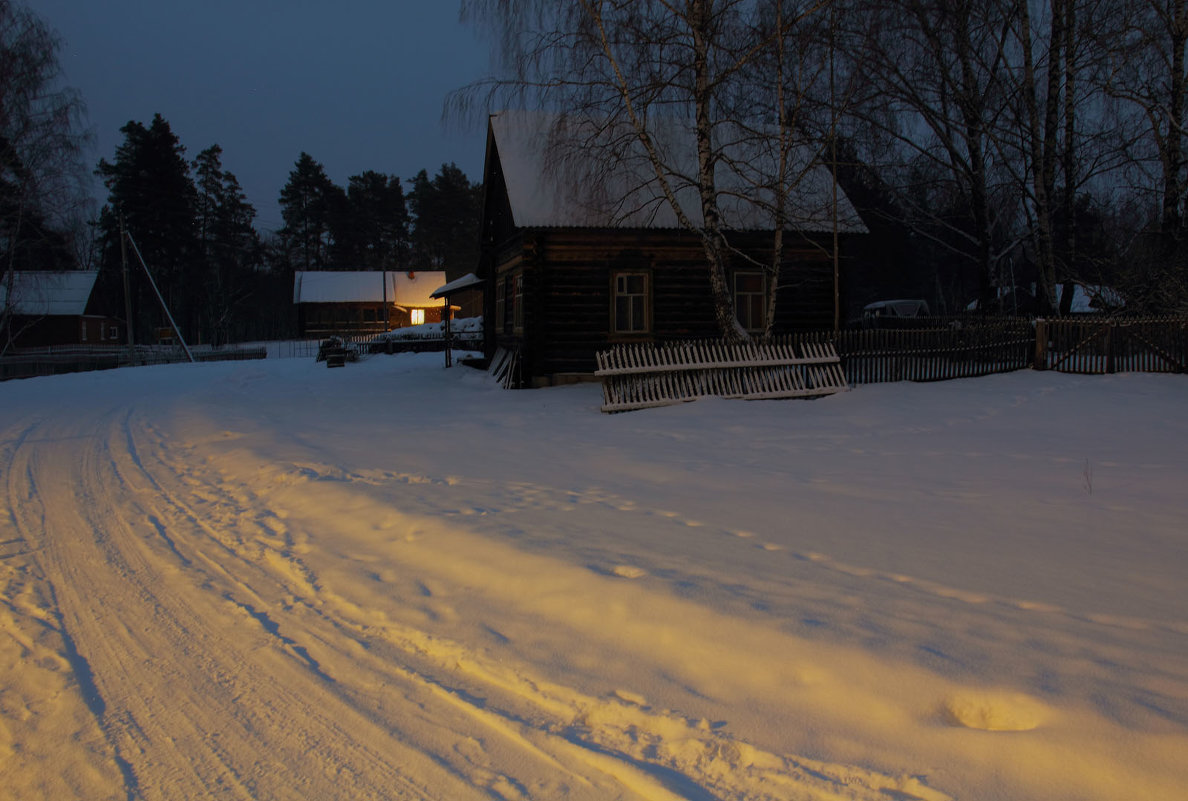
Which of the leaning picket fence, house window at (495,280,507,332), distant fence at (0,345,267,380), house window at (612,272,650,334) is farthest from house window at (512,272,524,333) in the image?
distant fence at (0,345,267,380)

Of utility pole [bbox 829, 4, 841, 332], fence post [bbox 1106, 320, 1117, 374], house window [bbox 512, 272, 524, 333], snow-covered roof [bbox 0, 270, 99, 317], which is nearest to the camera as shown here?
fence post [bbox 1106, 320, 1117, 374]

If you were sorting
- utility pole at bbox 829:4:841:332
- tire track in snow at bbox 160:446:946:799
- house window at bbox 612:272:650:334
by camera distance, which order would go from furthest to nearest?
house window at bbox 612:272:650:334, utility pole at bbox 829:4:841:332, tire track in snow at bbox 160:446:946:799

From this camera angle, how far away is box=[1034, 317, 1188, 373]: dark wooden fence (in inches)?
567

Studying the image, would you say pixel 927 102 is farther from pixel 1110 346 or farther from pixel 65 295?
pixel 65 295

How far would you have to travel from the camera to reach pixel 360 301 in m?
59.1

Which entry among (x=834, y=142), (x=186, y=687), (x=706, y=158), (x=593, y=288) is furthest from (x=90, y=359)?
(x=186, y=687)

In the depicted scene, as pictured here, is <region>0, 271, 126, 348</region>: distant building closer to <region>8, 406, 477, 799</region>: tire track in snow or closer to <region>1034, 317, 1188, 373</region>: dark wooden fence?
<region>8, 406, 477, 799</region>: tire track in snow

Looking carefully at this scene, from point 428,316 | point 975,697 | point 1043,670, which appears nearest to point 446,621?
point 975,697

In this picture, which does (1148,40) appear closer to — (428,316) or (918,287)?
(918,287)

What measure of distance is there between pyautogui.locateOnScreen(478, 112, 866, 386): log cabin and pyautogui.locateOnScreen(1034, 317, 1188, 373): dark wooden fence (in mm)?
5212

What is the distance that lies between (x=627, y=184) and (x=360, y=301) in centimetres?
4463

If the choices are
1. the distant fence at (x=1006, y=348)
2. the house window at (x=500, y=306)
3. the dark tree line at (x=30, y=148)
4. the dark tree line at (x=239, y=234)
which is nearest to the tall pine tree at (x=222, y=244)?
the dark tree line at (x=239, y=234)

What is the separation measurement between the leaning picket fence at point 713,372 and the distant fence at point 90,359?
27356 mm

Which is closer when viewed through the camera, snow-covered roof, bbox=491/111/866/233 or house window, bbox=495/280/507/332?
snow-covered roof, bbox=491/111/866/233
